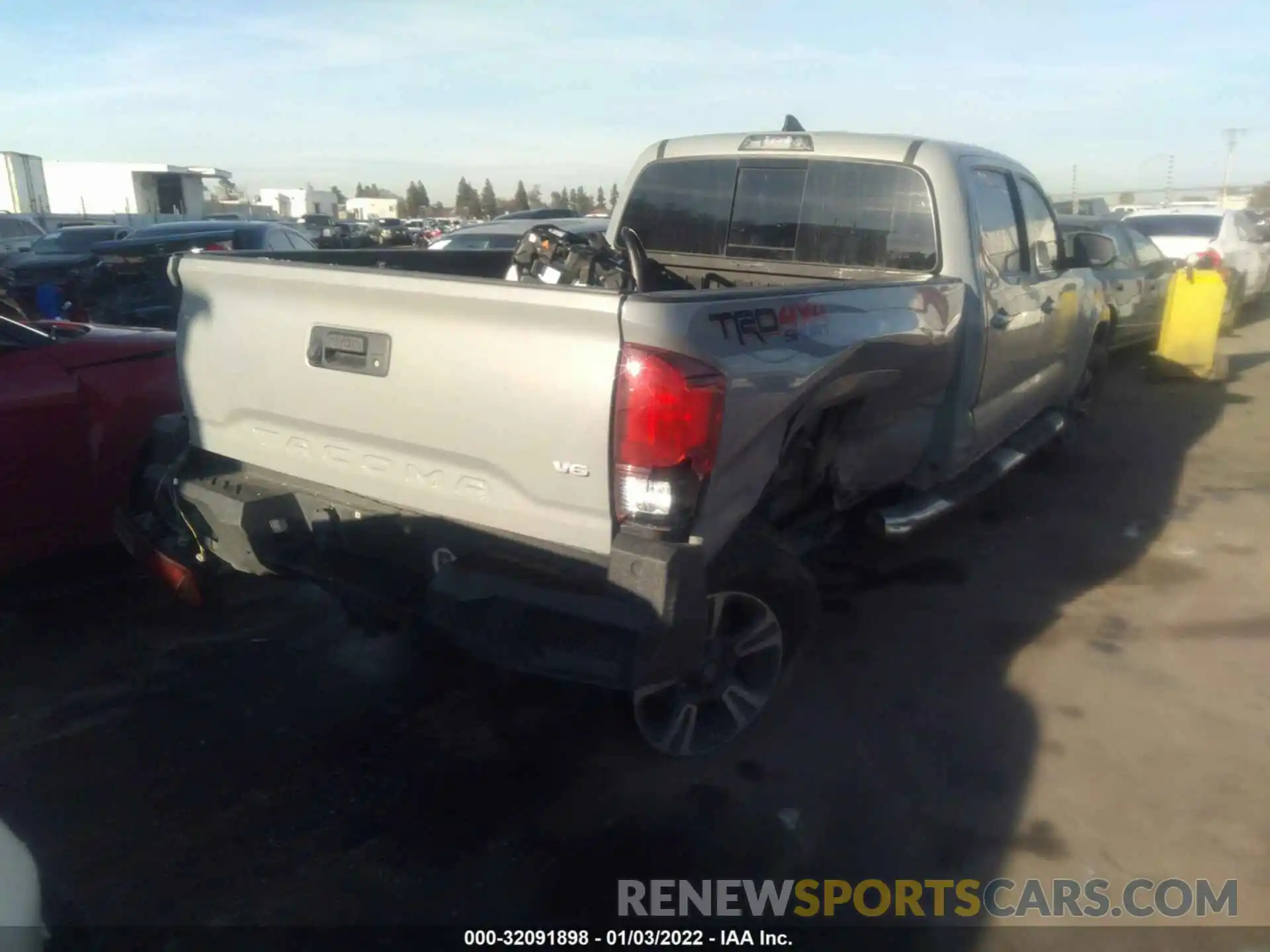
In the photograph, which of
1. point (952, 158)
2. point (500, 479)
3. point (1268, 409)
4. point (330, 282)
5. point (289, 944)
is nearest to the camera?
point (289, 944)

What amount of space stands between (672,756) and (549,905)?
0.81 meters

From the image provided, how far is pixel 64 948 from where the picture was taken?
2.19 metres

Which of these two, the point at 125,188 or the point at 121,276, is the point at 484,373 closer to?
the point at 121,276

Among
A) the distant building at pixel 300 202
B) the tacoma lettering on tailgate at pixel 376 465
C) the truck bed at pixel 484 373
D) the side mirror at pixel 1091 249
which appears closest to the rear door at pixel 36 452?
the truck bed at pixel 484 373

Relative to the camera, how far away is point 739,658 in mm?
3559

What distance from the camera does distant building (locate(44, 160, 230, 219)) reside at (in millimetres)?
42156

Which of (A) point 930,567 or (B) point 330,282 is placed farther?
(A) point 930,567

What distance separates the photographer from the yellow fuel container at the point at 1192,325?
10047mm

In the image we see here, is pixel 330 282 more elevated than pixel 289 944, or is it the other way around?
pixel 330 282

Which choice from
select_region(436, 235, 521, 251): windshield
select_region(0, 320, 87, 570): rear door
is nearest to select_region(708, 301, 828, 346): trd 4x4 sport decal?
select_region(0, 320, 87, 570): rear door

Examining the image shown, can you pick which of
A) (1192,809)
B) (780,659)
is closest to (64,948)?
(780,659)

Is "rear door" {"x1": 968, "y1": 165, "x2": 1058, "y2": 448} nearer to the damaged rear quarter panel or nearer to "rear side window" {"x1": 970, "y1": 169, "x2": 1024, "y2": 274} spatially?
"rear side window" {"x1": 970, "y1": 169, "x2": 1024, "y2": 274}

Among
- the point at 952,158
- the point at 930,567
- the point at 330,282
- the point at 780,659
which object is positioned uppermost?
the point at 952,158

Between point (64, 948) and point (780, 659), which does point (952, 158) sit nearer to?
point (780, 659)
